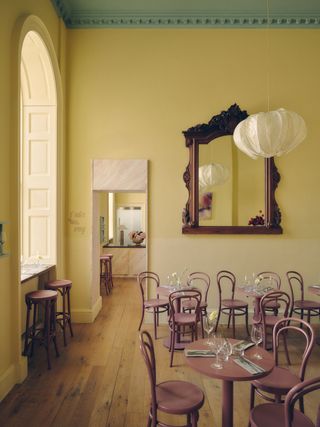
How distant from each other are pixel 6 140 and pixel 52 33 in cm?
243

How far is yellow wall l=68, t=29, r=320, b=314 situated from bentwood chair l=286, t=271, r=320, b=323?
0.75 meters

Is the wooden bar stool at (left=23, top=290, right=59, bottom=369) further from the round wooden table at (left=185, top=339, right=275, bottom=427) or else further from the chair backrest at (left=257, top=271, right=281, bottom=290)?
the chair backrest at (left=257, top=271, right=281, bottom=290)

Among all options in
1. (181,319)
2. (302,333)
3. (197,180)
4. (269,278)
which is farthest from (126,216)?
(302,333)

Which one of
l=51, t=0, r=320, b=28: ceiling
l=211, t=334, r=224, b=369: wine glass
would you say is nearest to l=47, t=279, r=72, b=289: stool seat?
l=211, t=334, r=224, b=369: wine glass

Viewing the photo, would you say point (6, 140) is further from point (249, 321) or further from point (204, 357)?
point (249, 321)

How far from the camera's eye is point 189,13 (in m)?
5.72

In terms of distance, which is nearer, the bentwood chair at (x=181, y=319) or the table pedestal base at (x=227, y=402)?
the table pedestal base at (x=227, y=402)

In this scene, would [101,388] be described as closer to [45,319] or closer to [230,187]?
[45,319]

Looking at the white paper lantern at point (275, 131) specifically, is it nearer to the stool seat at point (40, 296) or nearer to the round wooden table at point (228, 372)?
the round wooden table at point (228, 372)

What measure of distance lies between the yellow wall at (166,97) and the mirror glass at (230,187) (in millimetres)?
335

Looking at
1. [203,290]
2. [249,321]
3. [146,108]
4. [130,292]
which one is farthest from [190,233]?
[130,292]

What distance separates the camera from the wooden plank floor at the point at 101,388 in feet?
10.3

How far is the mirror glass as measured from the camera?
5758 millimetres

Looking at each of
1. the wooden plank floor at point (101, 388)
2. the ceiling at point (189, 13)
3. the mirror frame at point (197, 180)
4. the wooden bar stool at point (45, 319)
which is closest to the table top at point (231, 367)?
the wooden plank floor at point (101, 388)
